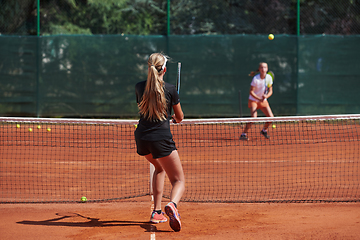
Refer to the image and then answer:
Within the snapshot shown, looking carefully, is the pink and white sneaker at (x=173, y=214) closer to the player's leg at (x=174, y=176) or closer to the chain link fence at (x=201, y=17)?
the player's leg at (x=174, y=176)

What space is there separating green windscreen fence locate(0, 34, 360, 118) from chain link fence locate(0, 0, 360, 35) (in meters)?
1.70

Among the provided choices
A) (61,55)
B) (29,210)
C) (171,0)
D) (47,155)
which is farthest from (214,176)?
(171,0)

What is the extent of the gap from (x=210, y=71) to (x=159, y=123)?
376 inches

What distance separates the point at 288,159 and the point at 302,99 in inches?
228

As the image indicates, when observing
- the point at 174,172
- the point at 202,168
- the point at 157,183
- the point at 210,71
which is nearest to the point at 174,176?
the point at 174,172

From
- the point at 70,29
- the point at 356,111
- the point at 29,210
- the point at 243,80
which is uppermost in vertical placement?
the point at 70,29

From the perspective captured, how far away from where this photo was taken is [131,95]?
1350cm

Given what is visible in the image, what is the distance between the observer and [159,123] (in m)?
4.12

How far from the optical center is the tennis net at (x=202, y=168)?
231 inches

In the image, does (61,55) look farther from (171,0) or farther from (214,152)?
(214,152)

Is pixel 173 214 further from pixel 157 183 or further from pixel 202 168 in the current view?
pixel 202 168

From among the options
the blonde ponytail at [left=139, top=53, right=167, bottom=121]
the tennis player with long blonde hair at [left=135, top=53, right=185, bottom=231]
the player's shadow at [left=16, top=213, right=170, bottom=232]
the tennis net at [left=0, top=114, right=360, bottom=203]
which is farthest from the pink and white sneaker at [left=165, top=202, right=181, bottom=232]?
the tennis net at [left=0, top=114, right=360, bottom=203]

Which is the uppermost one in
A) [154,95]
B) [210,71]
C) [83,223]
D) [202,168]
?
[210,71]

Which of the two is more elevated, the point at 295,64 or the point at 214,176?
the point at 295,64
